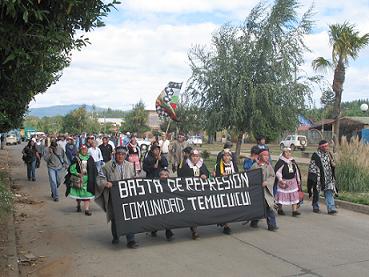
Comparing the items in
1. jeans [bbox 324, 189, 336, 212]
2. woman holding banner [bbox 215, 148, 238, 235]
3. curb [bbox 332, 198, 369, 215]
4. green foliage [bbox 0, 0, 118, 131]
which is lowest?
curb [bbox 332, 198, 369, 215]

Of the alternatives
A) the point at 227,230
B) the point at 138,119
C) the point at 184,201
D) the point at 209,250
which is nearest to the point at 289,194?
the point at 227,230

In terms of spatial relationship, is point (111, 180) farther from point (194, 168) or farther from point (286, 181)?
point (286, 181)

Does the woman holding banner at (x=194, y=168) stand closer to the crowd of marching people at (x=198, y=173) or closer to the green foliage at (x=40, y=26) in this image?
the crowd of marching people at (x=198, y=173)

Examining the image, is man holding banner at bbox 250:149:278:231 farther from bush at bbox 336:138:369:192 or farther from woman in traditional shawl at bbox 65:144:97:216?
bush at bbox 336:138:369:192

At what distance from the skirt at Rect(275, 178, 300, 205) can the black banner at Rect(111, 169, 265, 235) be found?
1652 mm

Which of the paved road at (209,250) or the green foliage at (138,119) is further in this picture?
the green foliage at (138,119)

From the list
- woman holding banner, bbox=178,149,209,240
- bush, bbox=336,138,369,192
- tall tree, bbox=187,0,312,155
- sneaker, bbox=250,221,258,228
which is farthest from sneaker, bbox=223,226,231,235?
tall tree, bbox=187,0,312,155

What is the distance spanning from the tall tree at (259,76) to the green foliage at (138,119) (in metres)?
61.9

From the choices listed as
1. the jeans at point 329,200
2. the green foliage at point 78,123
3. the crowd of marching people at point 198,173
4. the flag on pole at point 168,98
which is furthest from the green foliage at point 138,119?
the jeans at point 329,200

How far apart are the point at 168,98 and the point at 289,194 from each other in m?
14.0

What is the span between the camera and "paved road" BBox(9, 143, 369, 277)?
6.57 metres

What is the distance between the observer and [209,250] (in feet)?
24.8

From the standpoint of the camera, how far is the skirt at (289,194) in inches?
415

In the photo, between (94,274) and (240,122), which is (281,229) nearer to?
(94,274)
